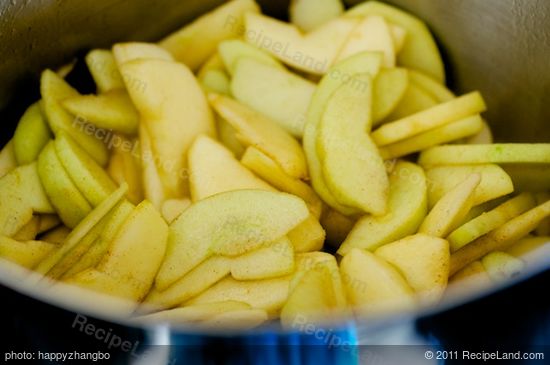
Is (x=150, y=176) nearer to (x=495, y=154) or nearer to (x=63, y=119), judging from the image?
(x=63, y=119)

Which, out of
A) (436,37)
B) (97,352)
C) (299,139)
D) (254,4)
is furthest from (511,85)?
(97,352)

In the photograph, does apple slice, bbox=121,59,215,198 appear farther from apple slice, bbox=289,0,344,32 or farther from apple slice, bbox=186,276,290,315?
apple slice, bbox=289,0,344,32

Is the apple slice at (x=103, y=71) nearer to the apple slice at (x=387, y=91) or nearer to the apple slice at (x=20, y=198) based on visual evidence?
the apple slice at (x=20, y=198)

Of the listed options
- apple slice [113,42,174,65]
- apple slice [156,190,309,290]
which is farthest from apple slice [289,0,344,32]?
apple slice [156,190,309,290]

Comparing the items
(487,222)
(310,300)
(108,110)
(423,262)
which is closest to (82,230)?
(108,110)

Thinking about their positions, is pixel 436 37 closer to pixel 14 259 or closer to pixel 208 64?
pixel 208 64
